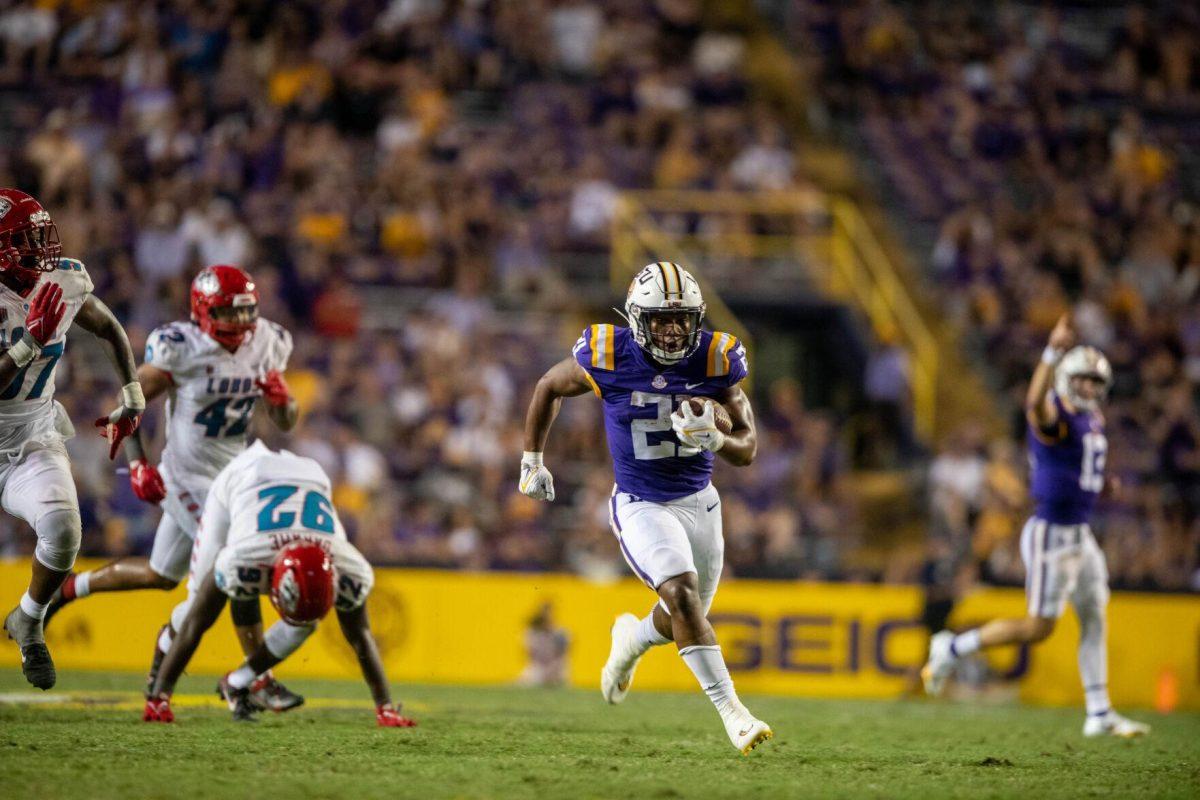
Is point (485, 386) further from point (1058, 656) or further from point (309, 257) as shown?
point (1058, 656)

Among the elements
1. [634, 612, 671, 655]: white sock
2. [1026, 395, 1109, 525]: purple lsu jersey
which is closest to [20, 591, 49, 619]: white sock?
[634, 612, 671, 655]: white sock

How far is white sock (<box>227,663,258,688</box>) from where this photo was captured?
847 centimetres

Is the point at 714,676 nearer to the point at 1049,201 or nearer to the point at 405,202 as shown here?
the point at 405,202

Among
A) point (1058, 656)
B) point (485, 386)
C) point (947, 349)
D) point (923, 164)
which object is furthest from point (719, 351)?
point (923, 164)

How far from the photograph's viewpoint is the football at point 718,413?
7473 mm

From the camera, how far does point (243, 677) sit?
849 centimetres

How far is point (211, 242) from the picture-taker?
653 inches

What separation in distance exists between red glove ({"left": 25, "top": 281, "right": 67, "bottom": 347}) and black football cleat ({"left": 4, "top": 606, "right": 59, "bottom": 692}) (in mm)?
1386

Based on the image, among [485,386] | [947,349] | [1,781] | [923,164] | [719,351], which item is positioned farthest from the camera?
[923,164]

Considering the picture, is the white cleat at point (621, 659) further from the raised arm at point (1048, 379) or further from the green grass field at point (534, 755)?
the raised arm at point (1048, 379)

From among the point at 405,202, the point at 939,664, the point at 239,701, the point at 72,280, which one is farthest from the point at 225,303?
the point at 405,202

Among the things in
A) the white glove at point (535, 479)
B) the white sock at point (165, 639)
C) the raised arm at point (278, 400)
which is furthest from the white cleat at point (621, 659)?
the white sock at point (165, 639)

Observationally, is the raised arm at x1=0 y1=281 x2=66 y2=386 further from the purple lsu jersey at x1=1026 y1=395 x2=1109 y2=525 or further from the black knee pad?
the purple lsu jersey at x1=1026 y1=395 x2=1109 y2=525

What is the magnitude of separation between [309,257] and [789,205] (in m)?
5.82
